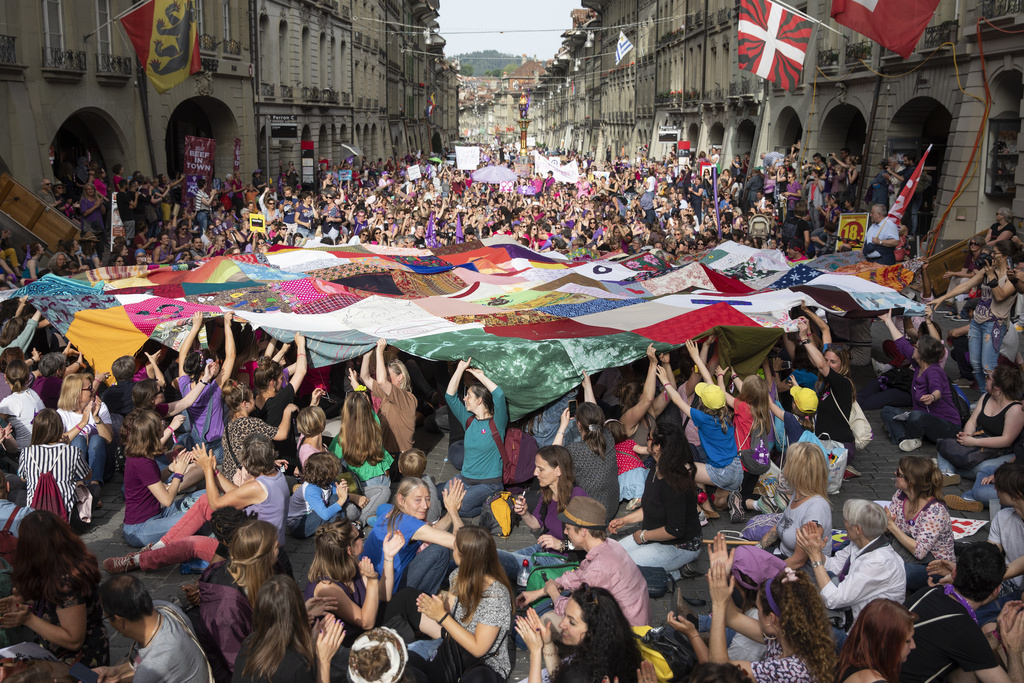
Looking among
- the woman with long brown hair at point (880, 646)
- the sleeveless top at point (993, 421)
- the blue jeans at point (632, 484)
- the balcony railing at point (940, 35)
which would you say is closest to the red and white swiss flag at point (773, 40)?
the balcony railing at point (940, 35)

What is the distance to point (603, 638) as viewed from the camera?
4.60 meters

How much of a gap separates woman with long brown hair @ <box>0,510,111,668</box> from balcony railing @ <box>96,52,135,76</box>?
20.7 meters

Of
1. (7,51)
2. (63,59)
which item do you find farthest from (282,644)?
(63,59)

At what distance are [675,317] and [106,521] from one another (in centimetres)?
605

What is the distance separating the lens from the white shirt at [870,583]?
5.46 m

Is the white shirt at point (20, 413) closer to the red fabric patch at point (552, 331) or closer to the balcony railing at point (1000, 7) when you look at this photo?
the red fabric patch at point (552, 331)

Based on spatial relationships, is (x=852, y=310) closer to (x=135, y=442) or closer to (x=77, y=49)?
(x=135, y=442)

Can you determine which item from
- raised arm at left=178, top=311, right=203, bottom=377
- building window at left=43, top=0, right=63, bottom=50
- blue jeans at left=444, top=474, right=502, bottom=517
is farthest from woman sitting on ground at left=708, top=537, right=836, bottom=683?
building window at left=43, top=0, right=63, bottom=50

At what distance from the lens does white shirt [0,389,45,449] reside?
809cm

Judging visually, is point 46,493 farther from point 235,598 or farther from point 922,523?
point 922,523

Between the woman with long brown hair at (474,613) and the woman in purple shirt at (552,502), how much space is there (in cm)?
141

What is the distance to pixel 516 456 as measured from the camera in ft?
27.5

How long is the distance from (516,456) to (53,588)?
14.1ft

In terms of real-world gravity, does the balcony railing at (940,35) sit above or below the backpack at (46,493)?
above
